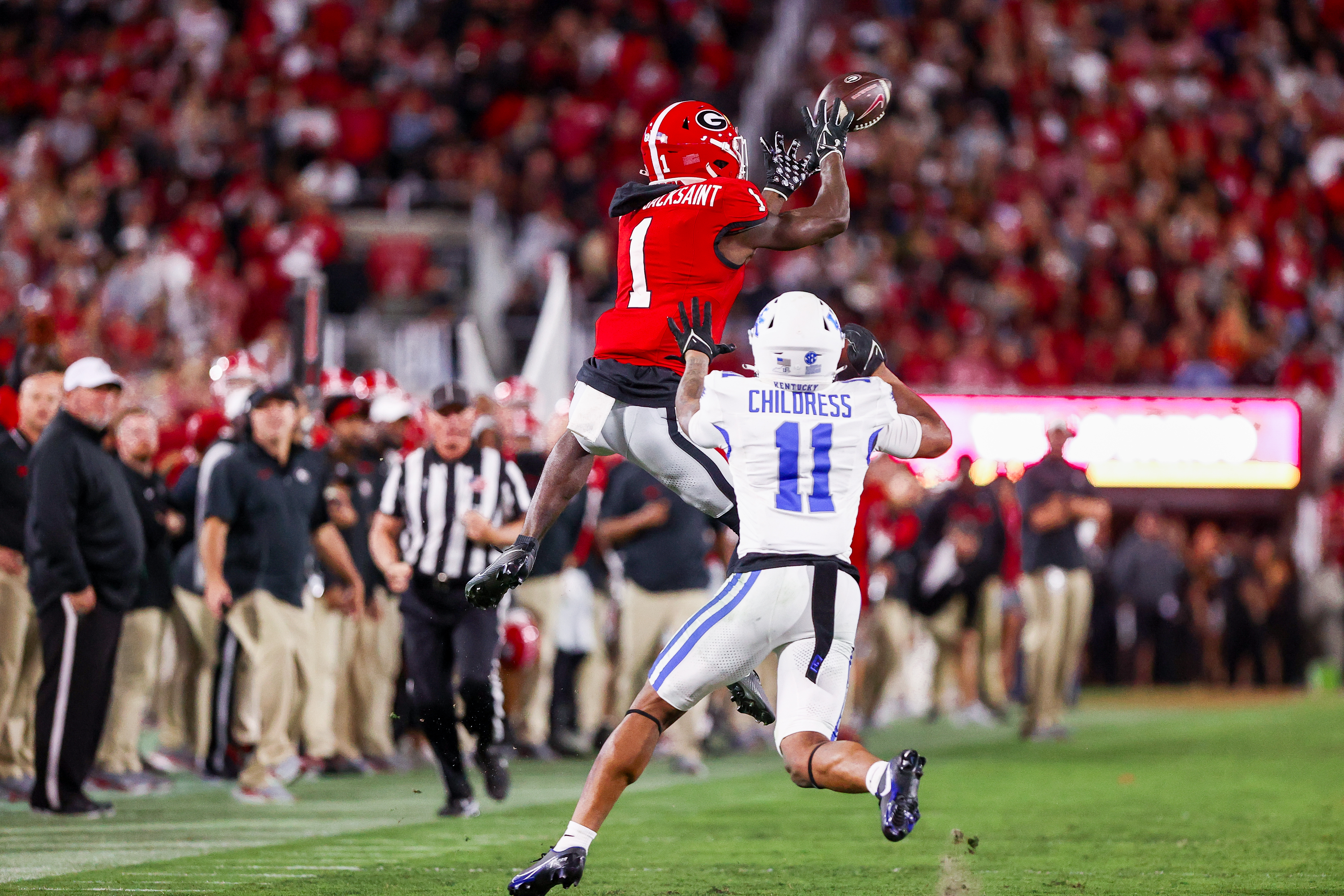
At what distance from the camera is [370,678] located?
10.8 metres

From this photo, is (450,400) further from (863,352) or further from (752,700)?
(863,352)

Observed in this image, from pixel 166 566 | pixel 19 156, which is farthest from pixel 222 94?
pixel 166 566

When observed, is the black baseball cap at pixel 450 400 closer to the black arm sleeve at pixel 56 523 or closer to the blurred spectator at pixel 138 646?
the black arm sleeve at pixel 56 523

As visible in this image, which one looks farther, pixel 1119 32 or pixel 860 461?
pixel 1119 32

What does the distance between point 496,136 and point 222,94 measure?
10.4ft

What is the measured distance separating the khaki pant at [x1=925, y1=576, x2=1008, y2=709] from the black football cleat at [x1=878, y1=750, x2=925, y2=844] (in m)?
9.73

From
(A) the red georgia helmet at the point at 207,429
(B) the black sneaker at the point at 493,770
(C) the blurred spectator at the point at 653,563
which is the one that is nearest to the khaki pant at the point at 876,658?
(C) the blurred spectator at the point at 653,563

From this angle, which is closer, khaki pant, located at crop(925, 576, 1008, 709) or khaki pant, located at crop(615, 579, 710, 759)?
khaki pant, located at crop(615, 579, 710, 759)

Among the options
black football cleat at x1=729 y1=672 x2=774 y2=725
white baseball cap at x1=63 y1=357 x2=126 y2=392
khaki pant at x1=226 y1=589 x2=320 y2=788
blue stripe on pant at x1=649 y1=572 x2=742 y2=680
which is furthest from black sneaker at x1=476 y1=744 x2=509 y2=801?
blue stripe on pant at x1=649 y1=572 x2=742 y2=680

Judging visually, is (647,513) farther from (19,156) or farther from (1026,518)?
(19,156)

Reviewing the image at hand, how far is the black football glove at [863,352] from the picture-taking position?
575 centimetres

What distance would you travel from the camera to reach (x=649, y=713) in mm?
5516

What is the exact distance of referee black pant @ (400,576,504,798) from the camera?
8188mm

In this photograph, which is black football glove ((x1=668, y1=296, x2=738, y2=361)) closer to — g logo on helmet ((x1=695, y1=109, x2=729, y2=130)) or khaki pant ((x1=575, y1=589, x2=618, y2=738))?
g logo on helmet ((x1=695, y1=109, x2=729, y2=130))
